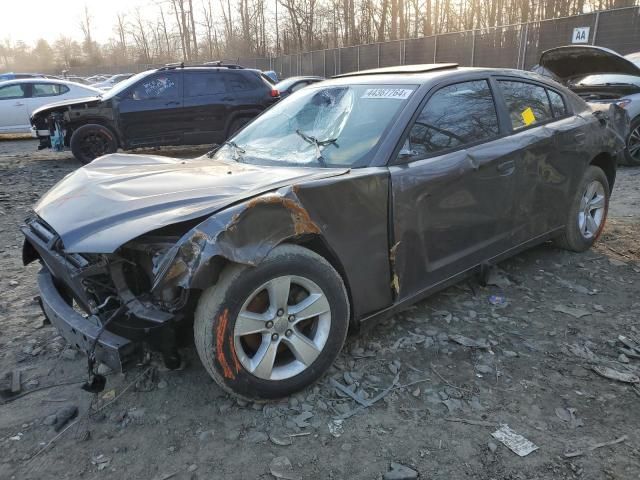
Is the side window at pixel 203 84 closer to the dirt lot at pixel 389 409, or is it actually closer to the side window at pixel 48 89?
the side window at pixel 48 89

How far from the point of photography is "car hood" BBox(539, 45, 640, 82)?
7188mm

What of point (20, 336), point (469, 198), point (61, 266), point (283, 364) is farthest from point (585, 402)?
point (20, 336)

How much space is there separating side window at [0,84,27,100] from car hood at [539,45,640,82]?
12214 millimetres

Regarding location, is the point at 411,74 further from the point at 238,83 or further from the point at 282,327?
the point at 238,83

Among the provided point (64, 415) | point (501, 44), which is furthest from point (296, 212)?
point (501, 44)

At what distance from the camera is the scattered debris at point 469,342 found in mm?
3197

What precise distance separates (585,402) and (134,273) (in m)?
2.47

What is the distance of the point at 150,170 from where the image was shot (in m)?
3.30

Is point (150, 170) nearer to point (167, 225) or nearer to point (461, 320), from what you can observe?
point (167, 225)

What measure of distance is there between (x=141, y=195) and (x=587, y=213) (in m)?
3.94

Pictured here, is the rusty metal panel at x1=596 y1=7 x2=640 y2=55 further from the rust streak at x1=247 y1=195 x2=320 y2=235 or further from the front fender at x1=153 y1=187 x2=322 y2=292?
the front fender at x1=153 y1=187 x2=322 y2=292

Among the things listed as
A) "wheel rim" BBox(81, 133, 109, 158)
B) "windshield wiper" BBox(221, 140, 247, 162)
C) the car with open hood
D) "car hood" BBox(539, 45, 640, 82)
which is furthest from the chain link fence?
"windshield wiper" BBox(221, 140, 247, 162)

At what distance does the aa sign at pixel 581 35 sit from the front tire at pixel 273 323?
15191mm

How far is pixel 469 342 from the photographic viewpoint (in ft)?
10.6
